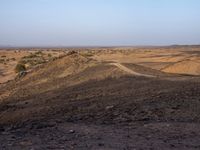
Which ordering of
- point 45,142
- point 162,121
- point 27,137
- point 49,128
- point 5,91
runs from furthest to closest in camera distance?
point 5,91 < point 162,121 < point 49,128 < point 27,137 < point 45,142

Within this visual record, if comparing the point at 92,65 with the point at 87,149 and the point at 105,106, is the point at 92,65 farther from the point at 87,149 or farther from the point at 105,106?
the point at 87,149

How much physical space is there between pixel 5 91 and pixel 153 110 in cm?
1712

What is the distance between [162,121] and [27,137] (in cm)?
414

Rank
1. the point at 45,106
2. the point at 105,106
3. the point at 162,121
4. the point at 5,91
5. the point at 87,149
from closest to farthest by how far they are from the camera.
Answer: the point at 87,149 → the point at 162,121 → the point at 105,106 → the point at 45,106 → the point at 5,91

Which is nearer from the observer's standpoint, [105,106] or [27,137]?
[27,137]

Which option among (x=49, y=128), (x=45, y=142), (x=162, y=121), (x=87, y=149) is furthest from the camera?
(x=162, y=121)

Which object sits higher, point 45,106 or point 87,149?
point 87,149

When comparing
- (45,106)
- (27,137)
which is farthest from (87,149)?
(45,106)

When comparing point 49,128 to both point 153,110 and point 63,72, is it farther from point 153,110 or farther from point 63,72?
point 63,72

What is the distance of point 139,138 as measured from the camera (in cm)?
1140

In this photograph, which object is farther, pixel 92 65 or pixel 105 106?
pixel 92 65

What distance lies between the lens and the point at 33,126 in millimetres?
13844

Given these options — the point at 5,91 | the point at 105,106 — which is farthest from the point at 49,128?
the point at 5,91

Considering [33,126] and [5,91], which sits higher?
[33,126]
